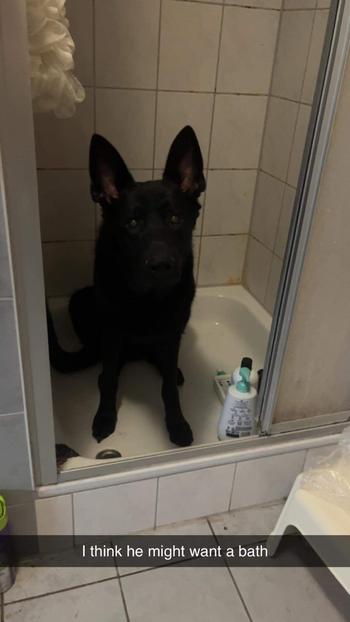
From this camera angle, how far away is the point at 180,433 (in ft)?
4.25

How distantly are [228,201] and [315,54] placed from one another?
1.79 feet

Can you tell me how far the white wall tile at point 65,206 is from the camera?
1.59 meters

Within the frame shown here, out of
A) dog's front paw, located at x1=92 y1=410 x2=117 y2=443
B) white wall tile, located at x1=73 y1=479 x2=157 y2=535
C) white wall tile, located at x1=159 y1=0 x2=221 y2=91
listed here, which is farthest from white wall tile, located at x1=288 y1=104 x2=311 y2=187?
white wall tile, located at x1=73 y1=479 x2=157 y2=535

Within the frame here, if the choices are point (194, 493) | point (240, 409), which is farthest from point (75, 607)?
point (240, 409)

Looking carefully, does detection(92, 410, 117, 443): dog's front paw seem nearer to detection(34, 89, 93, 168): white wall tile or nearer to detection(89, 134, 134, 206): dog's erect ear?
detection(89, 134, 134, 206): dog's erect ear

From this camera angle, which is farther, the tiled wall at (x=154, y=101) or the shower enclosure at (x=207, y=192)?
the tiled wall at (x=154, y=101)

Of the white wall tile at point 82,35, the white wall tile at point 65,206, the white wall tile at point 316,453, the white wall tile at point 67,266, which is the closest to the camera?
the white wall tile at point 316,453

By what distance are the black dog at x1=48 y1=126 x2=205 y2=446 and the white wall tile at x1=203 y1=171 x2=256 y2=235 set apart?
0.54 meters

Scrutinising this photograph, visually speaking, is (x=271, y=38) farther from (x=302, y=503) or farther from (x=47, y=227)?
(x=302, y=503)

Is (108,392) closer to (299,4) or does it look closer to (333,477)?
(333,477)

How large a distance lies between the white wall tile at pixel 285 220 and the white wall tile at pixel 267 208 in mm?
21

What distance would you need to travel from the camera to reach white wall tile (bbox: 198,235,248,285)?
6.08ft

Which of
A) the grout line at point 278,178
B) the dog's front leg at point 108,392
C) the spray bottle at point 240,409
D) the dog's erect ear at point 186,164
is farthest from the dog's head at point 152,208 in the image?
the grout line at point 278,178

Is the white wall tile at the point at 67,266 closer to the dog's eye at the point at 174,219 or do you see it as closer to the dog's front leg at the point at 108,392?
the dog's front leg at the point at 108,392
